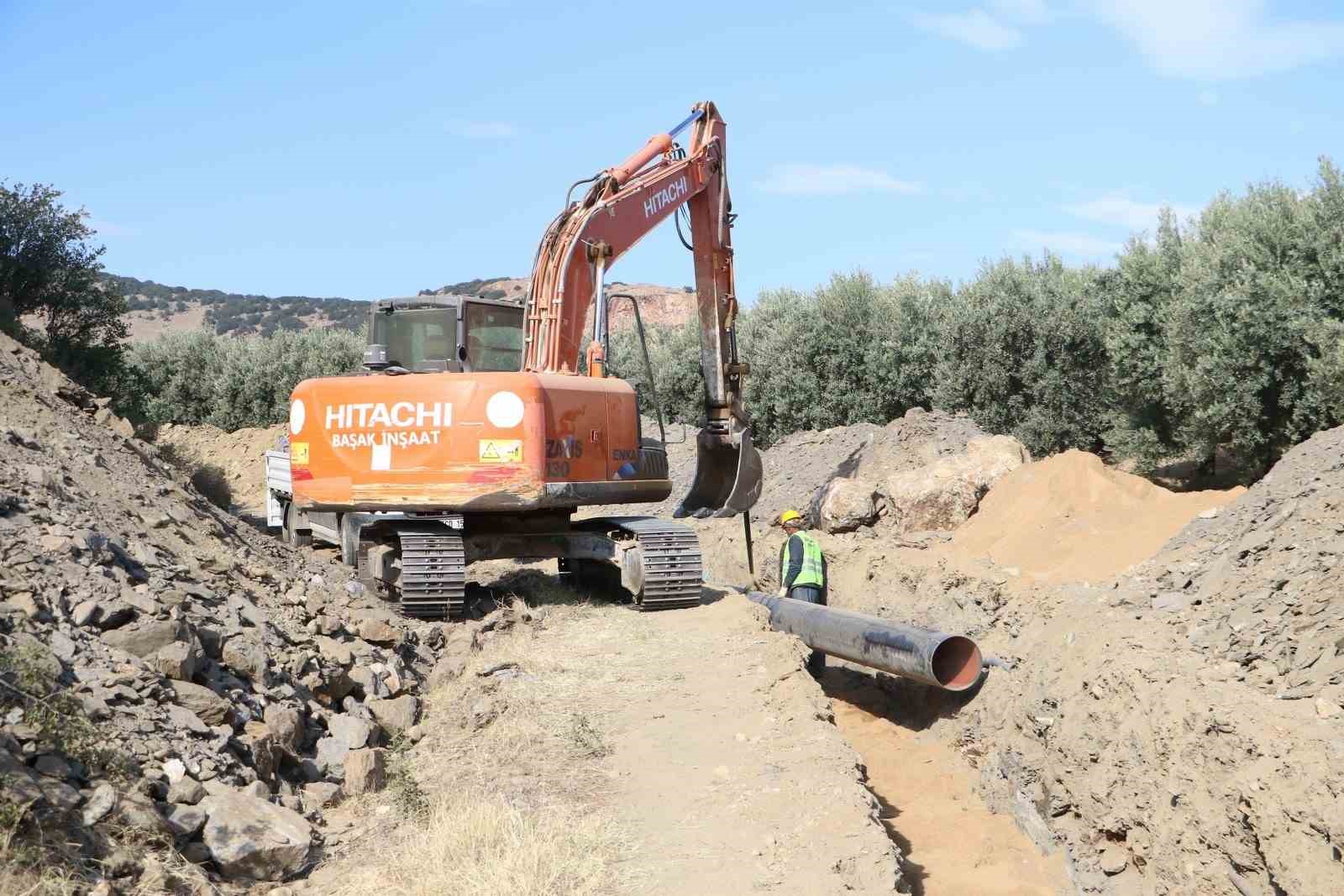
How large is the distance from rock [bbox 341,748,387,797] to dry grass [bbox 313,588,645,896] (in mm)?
140

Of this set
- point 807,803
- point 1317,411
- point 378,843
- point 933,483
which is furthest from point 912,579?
point 378,843

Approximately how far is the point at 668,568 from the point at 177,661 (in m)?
5.74

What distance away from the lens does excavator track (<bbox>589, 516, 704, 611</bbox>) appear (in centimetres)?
1155

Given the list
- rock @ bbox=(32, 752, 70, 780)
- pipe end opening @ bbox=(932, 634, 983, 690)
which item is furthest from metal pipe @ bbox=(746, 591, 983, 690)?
rock @ bbox=(32, 752, 70, 780)

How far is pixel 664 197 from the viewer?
512 inches

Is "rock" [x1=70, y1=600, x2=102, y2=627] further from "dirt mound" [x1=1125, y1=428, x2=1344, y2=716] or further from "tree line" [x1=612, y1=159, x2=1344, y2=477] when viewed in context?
"tree line" [x1=612, y1=159, x2=1344, y2=477]

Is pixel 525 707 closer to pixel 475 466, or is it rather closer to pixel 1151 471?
pixel 475 466

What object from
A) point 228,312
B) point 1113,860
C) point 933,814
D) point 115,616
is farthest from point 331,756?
point 228,312

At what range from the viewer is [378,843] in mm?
5832

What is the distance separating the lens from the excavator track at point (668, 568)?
455 inches

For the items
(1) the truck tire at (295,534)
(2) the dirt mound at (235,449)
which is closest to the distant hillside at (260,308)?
(2) the dirt mound at (235,449)

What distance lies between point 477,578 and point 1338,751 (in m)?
10.5

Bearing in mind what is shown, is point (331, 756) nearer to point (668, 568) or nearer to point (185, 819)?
point (185, 819)

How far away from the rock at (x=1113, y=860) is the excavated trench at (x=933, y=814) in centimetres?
28
